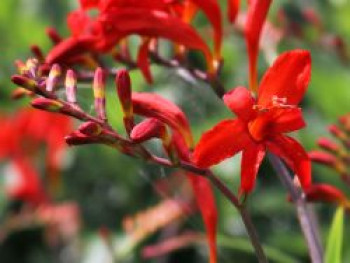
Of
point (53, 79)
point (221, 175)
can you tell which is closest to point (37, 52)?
point (53, 79)

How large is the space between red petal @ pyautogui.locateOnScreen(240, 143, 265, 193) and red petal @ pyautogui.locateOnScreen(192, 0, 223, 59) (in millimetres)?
300

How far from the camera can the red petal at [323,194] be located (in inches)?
58.1

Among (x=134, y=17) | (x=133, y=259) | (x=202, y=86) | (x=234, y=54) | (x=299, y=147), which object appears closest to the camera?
(x=299, y=147)

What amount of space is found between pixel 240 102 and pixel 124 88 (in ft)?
0.50

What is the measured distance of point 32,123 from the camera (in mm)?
3656

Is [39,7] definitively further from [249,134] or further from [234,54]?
[249,134]

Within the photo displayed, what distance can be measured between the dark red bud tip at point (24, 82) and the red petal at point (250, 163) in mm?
291

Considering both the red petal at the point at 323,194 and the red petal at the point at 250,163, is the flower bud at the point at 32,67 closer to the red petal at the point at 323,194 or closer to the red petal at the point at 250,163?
the red petal at the point at 250,163

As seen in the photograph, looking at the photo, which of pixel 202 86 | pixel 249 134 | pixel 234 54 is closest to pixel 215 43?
pixel 202 86

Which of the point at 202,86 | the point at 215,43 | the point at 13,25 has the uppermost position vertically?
the point at 215,43

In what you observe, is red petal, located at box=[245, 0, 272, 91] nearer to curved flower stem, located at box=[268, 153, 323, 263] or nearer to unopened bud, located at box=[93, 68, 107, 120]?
curved flower stem, located at box=[268, 153, 323, 263]

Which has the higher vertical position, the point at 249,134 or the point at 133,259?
the point at 249,134

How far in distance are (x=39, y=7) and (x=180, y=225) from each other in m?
1.71

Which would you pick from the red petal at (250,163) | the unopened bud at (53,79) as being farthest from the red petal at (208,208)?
the unopened bud at (53,79)
